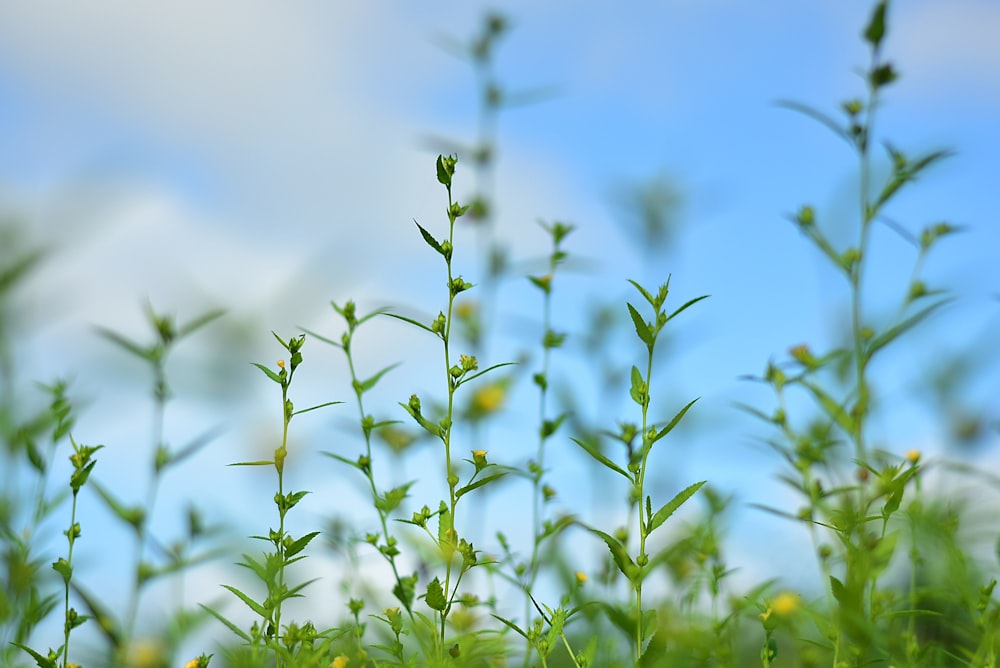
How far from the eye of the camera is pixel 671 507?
4.75 feet

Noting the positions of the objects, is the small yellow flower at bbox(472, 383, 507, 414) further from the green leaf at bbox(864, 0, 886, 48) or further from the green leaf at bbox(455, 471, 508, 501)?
the green leaf at bbox(864, 0, 886, 48)

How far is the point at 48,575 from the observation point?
215 centimetres

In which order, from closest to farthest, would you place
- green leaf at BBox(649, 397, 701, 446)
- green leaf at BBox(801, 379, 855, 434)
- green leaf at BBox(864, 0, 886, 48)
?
green leaf at BBox(649, 397, 701, 446)
green leaf at BBox(801, 379, 855, 434)
green leaf at BBox(864, 0, 886, 48)

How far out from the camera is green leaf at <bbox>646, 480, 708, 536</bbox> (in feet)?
4.67

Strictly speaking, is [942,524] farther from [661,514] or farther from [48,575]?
[48,575]

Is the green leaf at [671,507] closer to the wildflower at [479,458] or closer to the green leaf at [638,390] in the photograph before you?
the green leaf at [638,390]

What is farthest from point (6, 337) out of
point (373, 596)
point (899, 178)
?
point (899, 178)

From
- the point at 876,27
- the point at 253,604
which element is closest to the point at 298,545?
the point at 253,604

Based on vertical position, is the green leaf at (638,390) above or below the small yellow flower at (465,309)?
→ below

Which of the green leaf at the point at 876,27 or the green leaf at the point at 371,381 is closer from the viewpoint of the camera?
the green leaf at the point at 371,381

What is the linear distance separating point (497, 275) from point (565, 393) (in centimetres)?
36

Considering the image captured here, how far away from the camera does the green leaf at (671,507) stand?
1.42m

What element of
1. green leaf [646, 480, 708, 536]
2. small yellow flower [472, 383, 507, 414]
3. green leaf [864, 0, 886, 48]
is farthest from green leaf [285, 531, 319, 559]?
green leaf [864, 0, 886, 48]

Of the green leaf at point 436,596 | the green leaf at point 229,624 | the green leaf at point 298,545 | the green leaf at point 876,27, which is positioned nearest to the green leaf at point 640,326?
the green leaf at point 436,596
